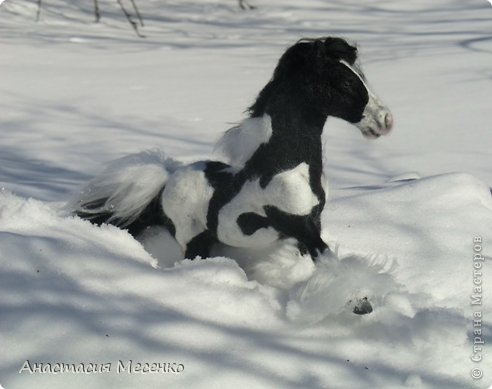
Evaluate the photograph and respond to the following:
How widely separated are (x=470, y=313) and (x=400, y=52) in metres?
3.17

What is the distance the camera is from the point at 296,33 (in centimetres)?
518

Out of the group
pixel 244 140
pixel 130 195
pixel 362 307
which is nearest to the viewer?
pixel 362 307

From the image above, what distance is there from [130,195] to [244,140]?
11.8 inches

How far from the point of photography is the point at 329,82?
61.5 inches

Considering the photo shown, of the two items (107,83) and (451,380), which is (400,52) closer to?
(107,83)

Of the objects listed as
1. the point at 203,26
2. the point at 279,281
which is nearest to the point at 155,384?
the point at 279,281

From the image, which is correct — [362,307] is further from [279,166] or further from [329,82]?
[329,82]

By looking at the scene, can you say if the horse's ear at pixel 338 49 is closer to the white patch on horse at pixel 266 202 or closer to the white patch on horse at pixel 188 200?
the white patch on horse at pixel 266 202

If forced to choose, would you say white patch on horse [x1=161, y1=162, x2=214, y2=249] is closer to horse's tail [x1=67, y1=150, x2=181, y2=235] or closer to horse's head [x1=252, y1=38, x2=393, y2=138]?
horse's tail [x1=67, y1=150, x2=181, y2=235]

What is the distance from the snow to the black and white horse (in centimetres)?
7

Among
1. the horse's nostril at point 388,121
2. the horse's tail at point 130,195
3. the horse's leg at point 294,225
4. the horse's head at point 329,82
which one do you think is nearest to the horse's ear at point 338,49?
the horse's head at point 329,82

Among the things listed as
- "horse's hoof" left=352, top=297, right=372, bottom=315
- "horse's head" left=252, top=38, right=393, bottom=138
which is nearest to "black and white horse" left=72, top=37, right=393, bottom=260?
"horse's head" left=252, top=38, right=393, bottom=138

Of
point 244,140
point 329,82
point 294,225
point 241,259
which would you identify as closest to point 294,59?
point 329,82

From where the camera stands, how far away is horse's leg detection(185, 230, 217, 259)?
1.71 m
